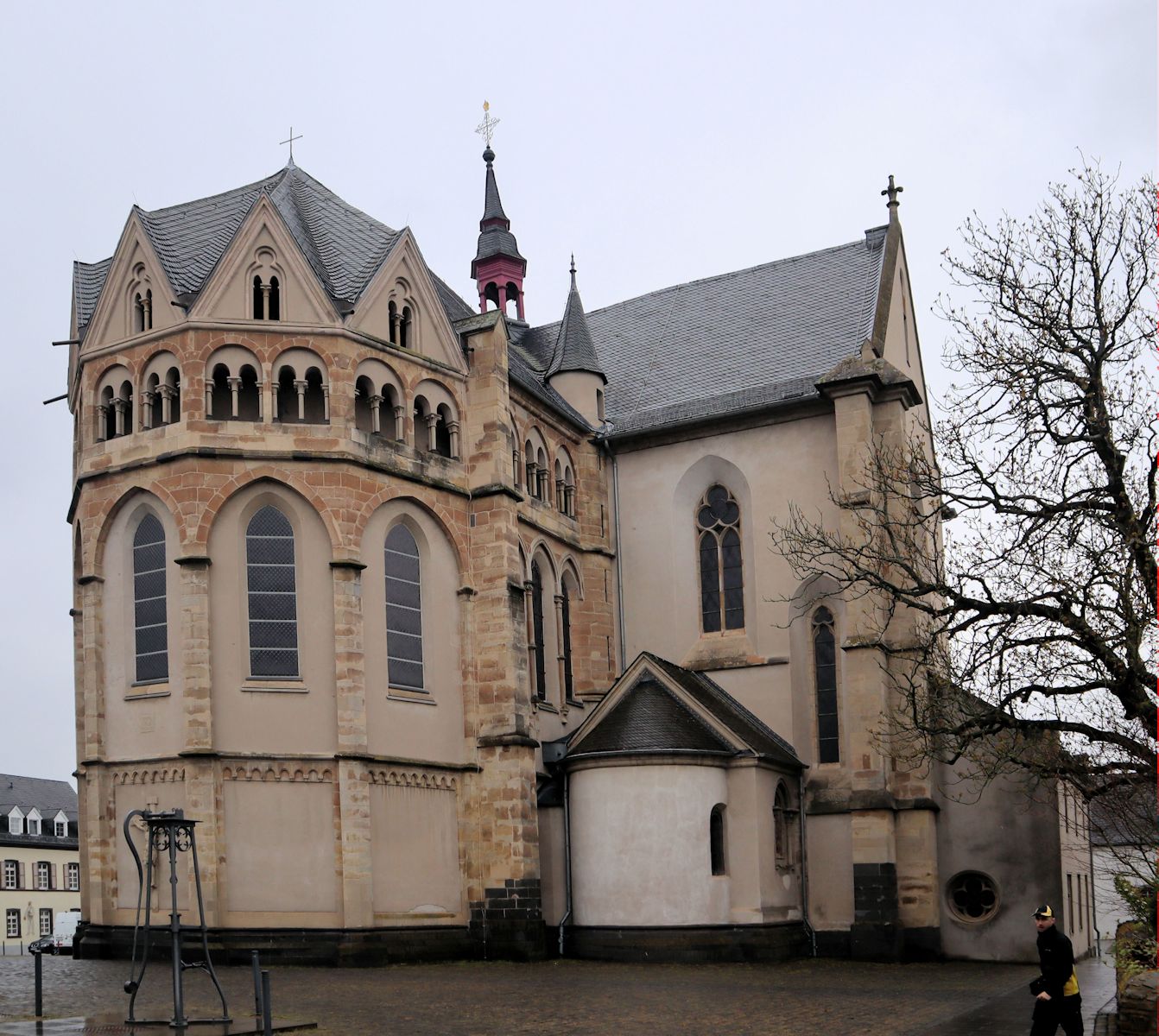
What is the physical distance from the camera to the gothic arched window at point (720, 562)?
122 feet

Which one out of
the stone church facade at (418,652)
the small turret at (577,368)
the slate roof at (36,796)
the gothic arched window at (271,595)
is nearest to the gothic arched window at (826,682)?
the stone church facade at (418,652)

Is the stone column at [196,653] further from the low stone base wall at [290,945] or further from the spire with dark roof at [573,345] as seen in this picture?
A: the spire with dark roof at [573,345]

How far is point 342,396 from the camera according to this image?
29.8 m

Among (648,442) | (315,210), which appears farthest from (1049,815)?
(315,210)

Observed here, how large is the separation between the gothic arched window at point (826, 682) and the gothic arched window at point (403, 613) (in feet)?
33.3

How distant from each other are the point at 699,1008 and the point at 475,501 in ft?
46.0

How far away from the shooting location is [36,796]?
272ft

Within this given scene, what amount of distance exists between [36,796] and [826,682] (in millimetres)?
61057

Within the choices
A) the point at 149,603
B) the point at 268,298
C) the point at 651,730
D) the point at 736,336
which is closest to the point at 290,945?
the point at 149,603

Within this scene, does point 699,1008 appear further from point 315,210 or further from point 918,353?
point 918,353

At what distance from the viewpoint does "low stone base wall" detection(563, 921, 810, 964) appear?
99.8ft

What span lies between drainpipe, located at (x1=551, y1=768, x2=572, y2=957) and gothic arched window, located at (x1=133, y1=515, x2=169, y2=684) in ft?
29.4

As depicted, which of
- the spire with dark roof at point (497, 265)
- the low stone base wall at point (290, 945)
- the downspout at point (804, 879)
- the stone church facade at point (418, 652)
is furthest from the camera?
the spire with dark roof at point (497, 265)

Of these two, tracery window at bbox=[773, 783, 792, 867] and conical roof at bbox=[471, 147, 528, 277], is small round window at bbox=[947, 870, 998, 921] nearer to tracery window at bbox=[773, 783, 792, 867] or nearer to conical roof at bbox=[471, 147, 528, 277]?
tracery window at bbox=[773, 783, 792, 867]
